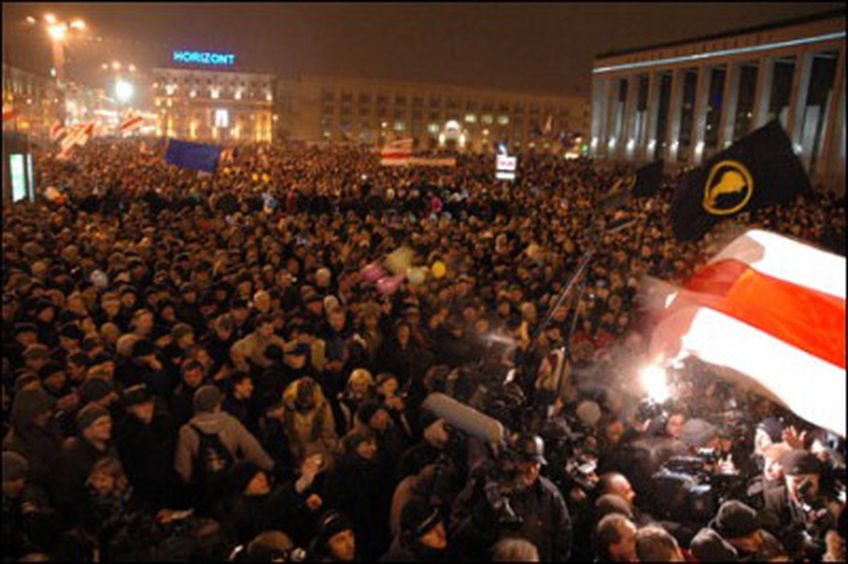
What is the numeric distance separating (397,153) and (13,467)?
17.9 metres

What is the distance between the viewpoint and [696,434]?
584 cm

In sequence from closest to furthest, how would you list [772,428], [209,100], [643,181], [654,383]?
[772,428] < [654,383] < [643,181] < [209,100]

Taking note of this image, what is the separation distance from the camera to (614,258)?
12.6 m

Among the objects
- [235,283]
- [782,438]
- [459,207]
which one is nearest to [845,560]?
[782,438]

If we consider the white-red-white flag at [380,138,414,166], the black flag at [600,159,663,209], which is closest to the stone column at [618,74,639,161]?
the white-red-white flag at [380,138,414,166]

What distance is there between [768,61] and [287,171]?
1357 inches

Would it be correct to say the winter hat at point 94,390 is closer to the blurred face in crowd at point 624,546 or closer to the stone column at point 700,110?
the blurred face in crowd at point 624,546

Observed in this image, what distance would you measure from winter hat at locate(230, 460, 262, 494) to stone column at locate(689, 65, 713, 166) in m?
53.7

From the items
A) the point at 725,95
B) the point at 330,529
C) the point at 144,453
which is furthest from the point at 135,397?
the point at 725,95

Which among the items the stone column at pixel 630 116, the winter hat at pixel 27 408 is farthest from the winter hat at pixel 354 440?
the stone column at pixel 630 116

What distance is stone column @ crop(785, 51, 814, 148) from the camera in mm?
42312

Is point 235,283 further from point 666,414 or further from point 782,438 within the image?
point 782,438

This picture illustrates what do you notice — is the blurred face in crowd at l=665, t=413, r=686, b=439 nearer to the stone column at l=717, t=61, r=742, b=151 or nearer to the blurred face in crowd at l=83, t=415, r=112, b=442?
the blurred face in crowd at l=83, t=415, r=112, b=442

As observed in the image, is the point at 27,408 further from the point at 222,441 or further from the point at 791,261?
the point at 791,261
